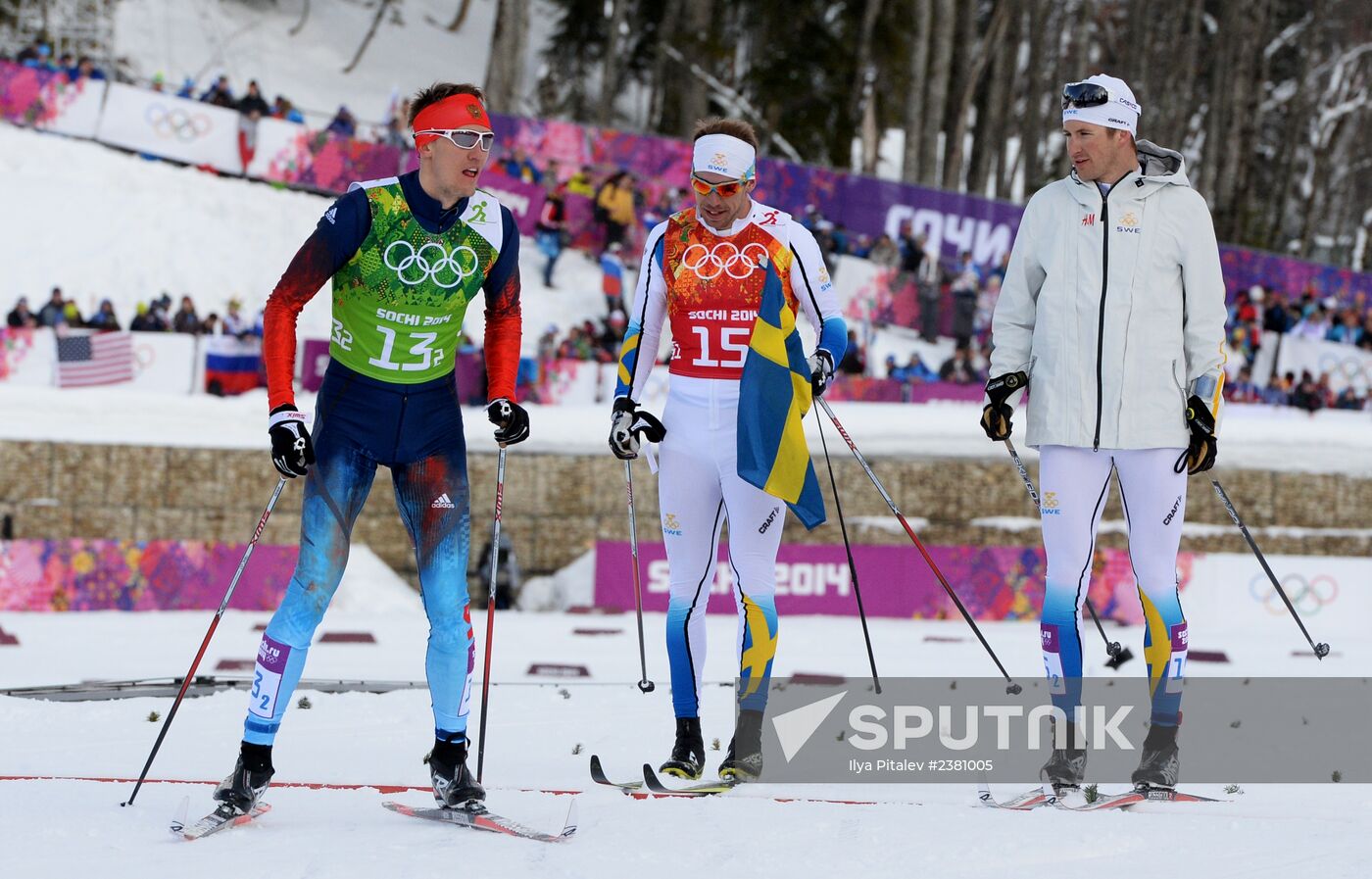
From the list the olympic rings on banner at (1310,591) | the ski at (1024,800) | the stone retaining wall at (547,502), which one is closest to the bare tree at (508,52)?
the stone retaining wall at (547,502)

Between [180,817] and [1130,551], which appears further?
[1130,551]

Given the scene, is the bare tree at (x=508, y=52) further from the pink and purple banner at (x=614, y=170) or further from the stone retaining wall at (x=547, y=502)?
the stone retaining wall at (x=547, y=502)

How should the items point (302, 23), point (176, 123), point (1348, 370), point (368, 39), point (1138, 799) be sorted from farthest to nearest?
point (302, 23) → point (368, 39) → point (176, 123) → point (1348, 370) → point (1138, 799)

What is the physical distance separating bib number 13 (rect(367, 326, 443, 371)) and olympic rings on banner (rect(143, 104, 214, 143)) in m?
22.4

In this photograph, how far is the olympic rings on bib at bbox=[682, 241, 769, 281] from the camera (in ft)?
20.0

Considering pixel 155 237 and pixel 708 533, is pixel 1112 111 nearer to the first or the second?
pixel 708 533

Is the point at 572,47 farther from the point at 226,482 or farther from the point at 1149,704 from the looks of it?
the point at 1149,704

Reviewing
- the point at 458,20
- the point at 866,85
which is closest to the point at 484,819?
the point at 866,85

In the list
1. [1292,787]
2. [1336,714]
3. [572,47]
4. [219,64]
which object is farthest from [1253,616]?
[219,64]

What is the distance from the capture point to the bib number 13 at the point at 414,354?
5.11m

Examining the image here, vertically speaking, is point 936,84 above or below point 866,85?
below

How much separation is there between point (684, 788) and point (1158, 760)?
1549 millimetres

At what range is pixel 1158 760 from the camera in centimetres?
550

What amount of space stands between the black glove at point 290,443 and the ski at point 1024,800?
229 cm
